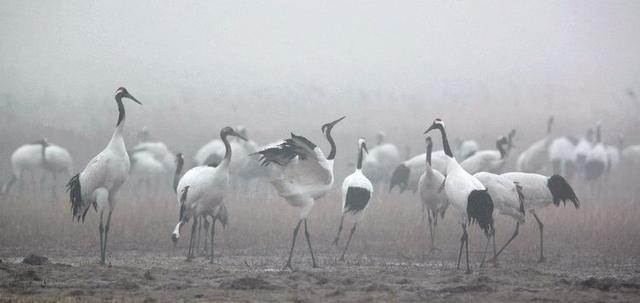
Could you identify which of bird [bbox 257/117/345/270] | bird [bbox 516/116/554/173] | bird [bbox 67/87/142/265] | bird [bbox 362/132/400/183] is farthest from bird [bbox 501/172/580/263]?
bird [bbox 362/132/400/183]

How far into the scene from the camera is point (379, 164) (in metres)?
19.5

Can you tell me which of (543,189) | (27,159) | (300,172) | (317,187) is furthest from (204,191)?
(27,159)

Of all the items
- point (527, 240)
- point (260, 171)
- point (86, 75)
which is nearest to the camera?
point (527, 240)

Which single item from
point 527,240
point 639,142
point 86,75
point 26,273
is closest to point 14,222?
point 26,273

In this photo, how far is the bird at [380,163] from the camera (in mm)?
19234

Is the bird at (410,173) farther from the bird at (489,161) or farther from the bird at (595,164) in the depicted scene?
the bird at (595,164)

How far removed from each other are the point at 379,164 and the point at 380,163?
145mm

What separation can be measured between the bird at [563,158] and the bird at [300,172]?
10569 millimetres

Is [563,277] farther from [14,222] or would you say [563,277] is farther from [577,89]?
[577,89]

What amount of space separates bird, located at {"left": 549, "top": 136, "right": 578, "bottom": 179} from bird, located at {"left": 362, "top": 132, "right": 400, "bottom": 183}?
11.0 feet

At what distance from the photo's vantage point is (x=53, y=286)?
8414 millimetres

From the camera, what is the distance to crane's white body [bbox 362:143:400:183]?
1923 cm

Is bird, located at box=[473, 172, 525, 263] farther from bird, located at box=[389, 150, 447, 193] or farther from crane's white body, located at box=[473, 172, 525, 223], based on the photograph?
bird, located at box=[389, 150, 447, 193]

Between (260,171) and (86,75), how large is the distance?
73.7 feet
